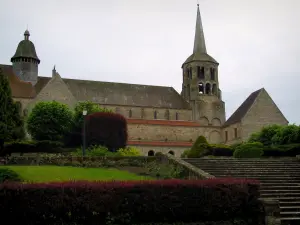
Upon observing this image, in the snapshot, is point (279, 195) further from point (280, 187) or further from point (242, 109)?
point (242, 109)

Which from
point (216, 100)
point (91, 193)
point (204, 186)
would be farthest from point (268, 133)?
point (91, 193)

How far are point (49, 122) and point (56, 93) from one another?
30.1 ft

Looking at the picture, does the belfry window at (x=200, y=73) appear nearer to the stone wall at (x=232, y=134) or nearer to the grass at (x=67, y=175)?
the stone wall at (x=232, y=134)

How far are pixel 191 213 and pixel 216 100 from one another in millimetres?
50745

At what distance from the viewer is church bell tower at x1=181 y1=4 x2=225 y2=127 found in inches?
2393

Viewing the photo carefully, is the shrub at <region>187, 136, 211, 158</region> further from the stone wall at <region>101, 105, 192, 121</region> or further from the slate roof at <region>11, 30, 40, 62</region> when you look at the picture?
the slate roof at <region>11, 30, 40, 62</region>

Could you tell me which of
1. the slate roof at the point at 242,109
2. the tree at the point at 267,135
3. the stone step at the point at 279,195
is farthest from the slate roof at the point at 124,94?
the stone step at the point at 279,195

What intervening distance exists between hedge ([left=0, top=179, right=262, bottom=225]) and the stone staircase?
5.65 ft

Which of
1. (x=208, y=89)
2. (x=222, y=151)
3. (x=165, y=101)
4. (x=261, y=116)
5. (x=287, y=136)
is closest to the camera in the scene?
(x=222, y=151)

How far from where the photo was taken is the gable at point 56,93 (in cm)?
4726

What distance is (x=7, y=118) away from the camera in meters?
36.3

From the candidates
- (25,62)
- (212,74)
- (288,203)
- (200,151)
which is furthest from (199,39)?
(288,203)

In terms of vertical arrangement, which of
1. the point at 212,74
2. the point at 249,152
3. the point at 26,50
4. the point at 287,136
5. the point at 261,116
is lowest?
the point at 249,152

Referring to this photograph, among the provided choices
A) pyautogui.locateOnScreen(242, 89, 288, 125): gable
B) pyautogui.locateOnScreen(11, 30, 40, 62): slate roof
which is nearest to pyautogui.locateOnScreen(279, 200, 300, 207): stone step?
pyautogui.locateOnScreen(242, 89, 288, 125): gable
